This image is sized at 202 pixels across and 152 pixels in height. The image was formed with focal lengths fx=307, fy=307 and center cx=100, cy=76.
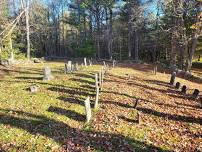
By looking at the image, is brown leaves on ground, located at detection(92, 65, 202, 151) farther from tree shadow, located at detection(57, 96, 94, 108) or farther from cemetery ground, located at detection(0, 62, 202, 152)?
tree shadow, located at detection(57, 96, 94, 108)

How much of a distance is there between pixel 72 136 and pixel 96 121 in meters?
2.24

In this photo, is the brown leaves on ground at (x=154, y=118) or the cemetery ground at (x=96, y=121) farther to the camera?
the brown leaves on ground at (x=154, y=118)

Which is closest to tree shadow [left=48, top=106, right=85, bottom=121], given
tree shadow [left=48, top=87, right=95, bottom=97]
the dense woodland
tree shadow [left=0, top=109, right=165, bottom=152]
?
tree shadow [left=0, top=109, right=165, bottom=152]

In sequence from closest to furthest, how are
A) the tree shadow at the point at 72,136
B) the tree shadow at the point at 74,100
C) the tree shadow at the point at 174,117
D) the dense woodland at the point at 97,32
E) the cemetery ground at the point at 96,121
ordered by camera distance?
the tree shadow at the point at 72,136 < the cemetery ground at the point at 96,121 < the tree shadow at the point at 174,117 < the tree shadow at the point at 74,100 < the dense woodland at the point at 97,32

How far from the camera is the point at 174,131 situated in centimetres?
1352

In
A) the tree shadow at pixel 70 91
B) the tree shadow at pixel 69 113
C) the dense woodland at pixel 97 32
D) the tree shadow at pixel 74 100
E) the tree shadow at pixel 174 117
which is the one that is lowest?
the tree shadow at pixel 174 117

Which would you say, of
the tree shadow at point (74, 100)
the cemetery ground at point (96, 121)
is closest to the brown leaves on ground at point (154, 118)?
the cemetery ground at point (96, 121)

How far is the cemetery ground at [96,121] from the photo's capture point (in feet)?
37.4

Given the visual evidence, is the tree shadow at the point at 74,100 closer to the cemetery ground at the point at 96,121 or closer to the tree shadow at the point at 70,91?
the cemetery ground at the point at 96,121

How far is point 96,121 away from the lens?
13.9 meters

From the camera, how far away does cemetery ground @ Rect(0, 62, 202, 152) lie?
11.4 metres

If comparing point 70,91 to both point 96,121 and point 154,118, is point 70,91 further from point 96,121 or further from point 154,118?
point 154,118

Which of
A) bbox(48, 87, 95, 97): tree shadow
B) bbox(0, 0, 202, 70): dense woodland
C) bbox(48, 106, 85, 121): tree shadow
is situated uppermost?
bbox(0, 0, 202, 70): dense woodland

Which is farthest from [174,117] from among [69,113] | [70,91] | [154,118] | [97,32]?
[97,32]
